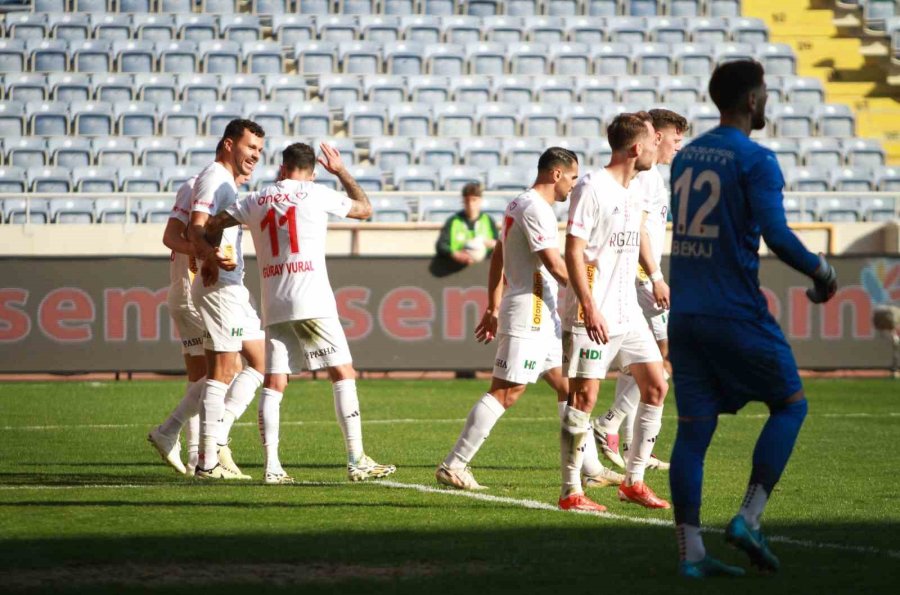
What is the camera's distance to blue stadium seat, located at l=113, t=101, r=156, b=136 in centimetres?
2319

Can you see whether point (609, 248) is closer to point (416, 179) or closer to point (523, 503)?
point (523, 503)

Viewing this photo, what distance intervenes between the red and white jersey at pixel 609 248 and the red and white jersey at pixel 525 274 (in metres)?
0.20

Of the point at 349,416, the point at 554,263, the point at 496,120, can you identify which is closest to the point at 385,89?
the point at 496,120

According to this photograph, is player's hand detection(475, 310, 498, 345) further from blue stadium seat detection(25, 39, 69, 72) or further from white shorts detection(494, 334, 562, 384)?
blue stadium seat detection(25, 39, 69, 72)

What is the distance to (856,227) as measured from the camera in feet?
68.4

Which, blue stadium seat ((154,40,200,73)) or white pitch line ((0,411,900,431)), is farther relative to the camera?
blue stadium seat ((154,40,200,73))

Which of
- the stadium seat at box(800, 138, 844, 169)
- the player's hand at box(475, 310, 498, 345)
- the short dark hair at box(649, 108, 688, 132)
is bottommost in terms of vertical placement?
the player's hand at box(475, 310, 498, 345)

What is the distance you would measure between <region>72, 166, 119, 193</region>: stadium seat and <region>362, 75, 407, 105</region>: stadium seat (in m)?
4.71

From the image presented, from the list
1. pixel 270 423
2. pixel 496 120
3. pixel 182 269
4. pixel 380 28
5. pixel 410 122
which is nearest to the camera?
pixel 270 423

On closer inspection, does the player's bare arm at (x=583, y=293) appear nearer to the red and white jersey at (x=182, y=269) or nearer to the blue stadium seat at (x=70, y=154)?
the red and white jersey at (x=182, y=269)

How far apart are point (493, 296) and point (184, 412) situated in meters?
2.27

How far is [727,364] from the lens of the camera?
5.80 meters

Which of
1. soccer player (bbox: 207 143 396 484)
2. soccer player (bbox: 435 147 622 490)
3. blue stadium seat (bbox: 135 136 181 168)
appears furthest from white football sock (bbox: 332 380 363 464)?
blue stadium seat (bbox: 135 136 181 168)

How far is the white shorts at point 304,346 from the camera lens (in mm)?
8766
